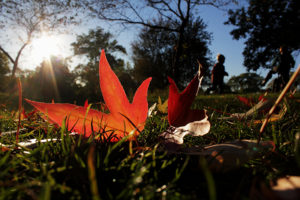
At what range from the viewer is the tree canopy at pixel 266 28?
16.0 metres

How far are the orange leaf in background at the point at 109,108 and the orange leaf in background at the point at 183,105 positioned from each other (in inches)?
2.7

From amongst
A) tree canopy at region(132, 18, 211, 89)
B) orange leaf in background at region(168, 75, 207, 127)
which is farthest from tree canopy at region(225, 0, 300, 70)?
orange leaf in background at region(168, 75, 207, 127)

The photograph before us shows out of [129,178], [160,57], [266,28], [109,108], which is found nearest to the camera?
[129,178]

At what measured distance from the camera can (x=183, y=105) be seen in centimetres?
49

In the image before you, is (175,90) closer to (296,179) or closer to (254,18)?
(296,179)

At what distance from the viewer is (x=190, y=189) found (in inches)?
13.7

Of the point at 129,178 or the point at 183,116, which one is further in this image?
the point at 183,116

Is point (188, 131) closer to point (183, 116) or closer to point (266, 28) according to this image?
point (183, 116)

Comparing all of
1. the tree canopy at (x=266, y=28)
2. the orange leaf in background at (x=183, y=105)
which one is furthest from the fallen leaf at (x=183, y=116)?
the tree canopy at (x=266, y=28)

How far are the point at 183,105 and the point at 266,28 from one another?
21.5 m

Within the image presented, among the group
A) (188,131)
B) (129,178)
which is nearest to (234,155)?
(188,131)

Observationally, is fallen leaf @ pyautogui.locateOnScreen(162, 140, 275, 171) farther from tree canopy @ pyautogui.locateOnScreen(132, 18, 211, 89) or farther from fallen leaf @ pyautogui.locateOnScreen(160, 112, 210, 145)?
tree canopy @ pyautogui.locateOnScreen(132, 18, 211, 89)

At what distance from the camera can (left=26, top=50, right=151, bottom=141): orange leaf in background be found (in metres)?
0.47

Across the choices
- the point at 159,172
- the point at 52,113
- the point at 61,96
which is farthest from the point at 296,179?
the point at 61,96
